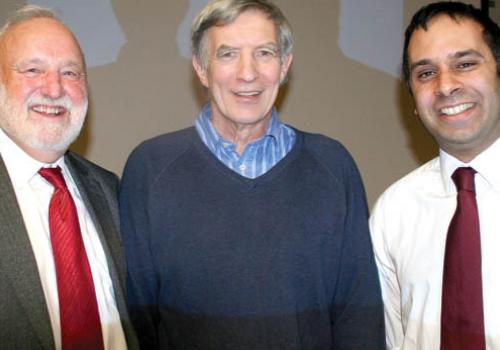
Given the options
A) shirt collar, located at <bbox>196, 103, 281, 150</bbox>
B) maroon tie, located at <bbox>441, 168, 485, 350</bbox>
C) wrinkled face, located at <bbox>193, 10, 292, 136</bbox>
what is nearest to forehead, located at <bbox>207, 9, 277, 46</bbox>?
wrinkled face, located at <bbox>193, 10, 292, 136</bbox>

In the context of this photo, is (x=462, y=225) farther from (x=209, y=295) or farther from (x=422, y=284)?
(x=209, y=295)

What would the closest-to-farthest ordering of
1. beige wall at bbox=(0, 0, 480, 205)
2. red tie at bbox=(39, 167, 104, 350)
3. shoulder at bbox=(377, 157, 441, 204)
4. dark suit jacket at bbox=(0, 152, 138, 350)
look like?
dark suit jacket at bbox=(0, 152, 138, 350), red tie at bbox=(39, 167, 104, 350), shoulder at bbox=(377, 157, 441, 204), beige wall at bbox=(0, 0, 480, 205)

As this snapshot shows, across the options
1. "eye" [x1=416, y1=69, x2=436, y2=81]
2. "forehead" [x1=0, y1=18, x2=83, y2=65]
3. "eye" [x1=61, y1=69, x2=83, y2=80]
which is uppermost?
"forehead" [x1=0, y1=18, x2=83, y2=65]

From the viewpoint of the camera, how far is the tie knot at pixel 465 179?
67.9 inches

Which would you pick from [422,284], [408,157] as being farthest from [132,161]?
[408,157]

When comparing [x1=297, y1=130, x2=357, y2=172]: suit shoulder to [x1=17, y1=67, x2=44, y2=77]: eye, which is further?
[x1=297, y1=130, x2=357, y2=172]: suit shoulder

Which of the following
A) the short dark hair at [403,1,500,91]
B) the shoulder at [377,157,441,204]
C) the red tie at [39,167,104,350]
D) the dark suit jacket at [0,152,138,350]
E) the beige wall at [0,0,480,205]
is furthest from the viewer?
the beige wall at [0,0,480,205]

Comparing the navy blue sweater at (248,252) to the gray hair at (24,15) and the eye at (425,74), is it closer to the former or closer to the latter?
the eye at (425,74)

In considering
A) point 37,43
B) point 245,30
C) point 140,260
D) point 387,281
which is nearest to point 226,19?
point 245,30

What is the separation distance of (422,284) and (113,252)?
1.00 metres

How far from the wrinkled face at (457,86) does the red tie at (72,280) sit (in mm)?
1178

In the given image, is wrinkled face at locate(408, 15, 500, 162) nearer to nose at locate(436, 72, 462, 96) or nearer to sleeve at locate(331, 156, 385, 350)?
nose at locate(436, 72, 462, 96)

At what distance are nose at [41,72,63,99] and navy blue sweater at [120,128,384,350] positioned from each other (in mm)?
315

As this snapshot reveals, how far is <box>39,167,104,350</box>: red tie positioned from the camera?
62.4 inches
